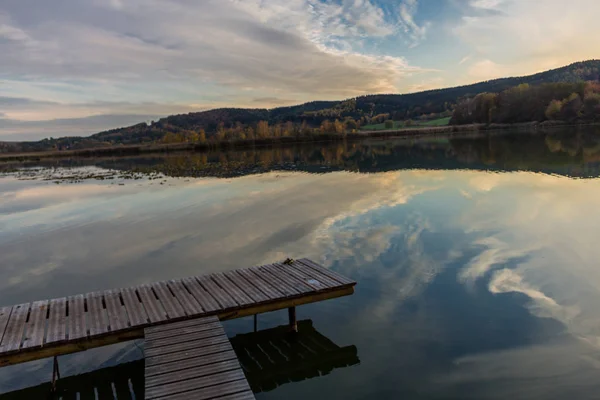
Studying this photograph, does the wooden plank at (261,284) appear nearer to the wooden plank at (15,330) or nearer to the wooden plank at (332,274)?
the wooden plank at (332,274)

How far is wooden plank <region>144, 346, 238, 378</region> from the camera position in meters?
6.30

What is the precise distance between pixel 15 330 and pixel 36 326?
1.03ft

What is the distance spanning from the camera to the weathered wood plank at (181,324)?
24.8 feet

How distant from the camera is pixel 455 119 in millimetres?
151750

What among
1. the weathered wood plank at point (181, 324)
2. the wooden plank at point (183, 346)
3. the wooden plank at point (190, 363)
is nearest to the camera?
the wooden plank at point (190, 363)

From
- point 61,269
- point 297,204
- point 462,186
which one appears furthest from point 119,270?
point 462,186

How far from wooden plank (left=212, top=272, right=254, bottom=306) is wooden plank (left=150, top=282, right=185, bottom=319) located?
1051mm

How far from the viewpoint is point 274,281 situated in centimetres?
945

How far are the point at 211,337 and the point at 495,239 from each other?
9821 millimetres

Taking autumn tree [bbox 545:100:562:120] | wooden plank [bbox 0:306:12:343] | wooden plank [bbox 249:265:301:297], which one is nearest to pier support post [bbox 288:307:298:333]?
wooden plank [bbox 249:265:301:297]

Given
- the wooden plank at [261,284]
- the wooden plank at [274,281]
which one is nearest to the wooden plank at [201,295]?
the wooden plank at [261,284]

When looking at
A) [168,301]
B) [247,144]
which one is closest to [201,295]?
[168,301]

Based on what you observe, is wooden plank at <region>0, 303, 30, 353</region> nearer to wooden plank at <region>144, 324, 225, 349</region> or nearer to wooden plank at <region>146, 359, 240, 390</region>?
wooden plank at <region>144, 324, 225, 349</region>

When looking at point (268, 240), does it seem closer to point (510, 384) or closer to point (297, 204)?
point (297, 204)
